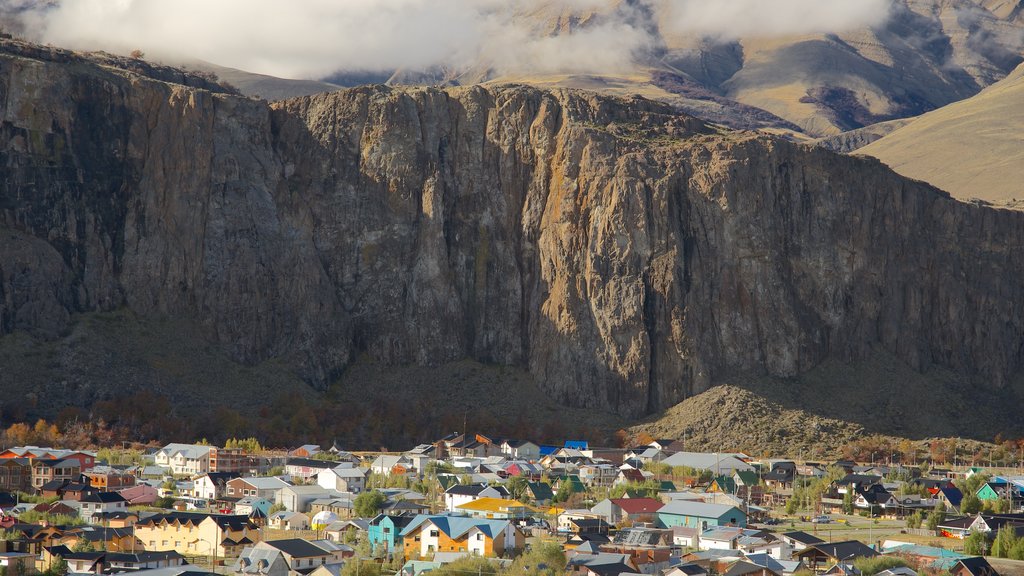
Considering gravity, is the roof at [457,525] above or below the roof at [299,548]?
above

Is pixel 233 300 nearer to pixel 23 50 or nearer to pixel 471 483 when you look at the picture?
pixel 23 50

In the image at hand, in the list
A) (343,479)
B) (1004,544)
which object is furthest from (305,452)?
(1004,544)


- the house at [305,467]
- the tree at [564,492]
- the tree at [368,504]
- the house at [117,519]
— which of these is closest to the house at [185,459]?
the house at [305,467]

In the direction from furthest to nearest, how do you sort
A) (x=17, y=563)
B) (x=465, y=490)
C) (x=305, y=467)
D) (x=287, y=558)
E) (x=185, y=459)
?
(x=185, y=459) < (x=305, y=467) < (x=465, y=490) < (x=287, y=558) < (x=17, y=563)

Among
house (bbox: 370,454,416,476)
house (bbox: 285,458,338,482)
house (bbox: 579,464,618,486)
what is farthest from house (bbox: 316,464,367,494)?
house (bbox: 579,464,618,486)

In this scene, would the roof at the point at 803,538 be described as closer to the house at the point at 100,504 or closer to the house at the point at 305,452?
the house at the point at 100,504

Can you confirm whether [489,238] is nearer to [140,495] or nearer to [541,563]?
[140,495]

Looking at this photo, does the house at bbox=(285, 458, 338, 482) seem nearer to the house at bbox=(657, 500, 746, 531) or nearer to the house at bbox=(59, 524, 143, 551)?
the house at bbox=(657, 500, 746, 531)
